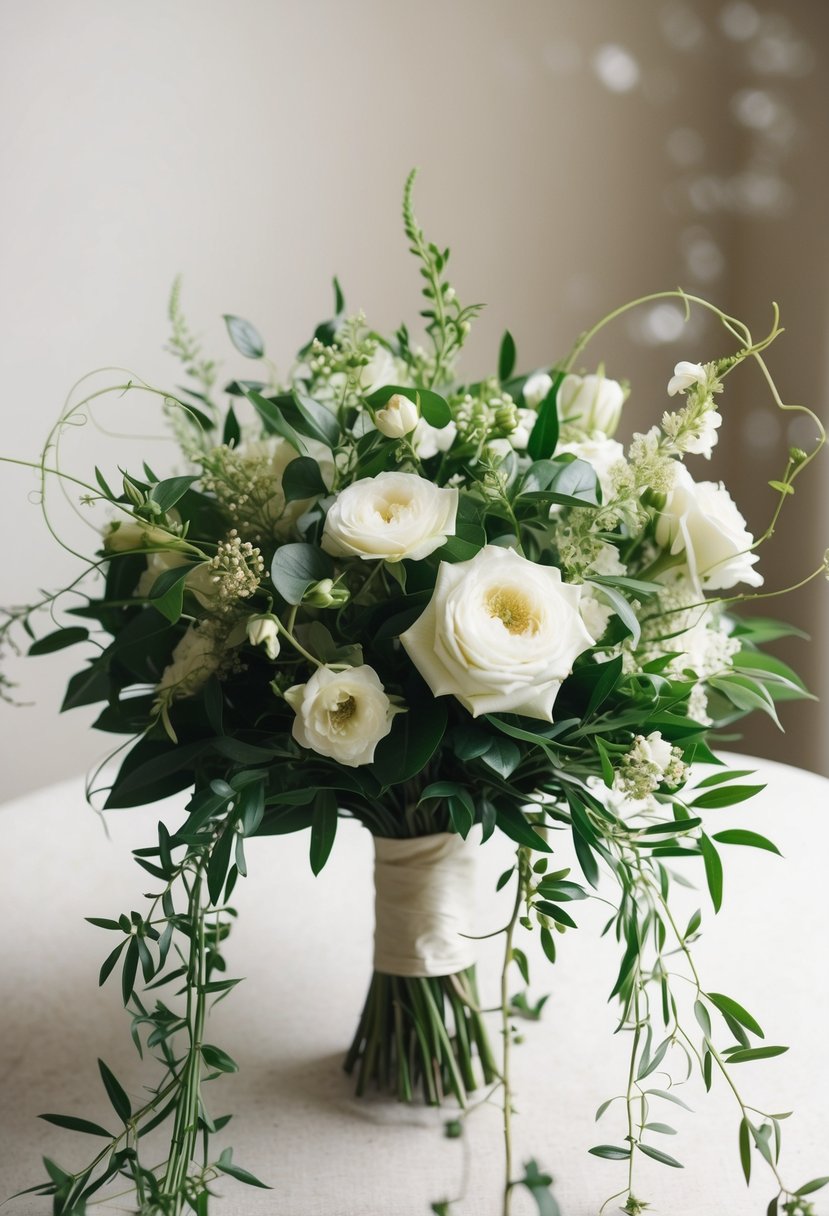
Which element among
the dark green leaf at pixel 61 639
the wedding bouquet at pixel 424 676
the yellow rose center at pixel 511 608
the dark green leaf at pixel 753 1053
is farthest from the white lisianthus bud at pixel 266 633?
the dark green leaf at pixel 753 1053

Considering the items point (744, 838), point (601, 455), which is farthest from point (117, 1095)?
point (601, 455)

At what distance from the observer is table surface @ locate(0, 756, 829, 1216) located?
69cm

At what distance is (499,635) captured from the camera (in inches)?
23.4

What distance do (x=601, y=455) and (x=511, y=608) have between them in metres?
0.19

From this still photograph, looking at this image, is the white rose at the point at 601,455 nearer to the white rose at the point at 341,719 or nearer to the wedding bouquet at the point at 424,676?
the wedding bouquet at the point at 424,676

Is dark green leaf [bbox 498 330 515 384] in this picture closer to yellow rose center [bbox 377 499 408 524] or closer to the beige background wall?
yellow rose center [bbox 377 499 408 524]

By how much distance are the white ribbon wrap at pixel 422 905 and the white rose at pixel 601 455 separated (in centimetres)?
27

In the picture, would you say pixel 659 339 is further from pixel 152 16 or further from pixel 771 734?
pixel 152 16

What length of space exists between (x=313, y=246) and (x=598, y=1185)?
5.77 ft

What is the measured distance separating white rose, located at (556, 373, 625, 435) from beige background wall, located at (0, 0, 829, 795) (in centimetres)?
111

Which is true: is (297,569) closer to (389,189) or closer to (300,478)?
(300,478)

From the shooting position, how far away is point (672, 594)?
2.40 ft

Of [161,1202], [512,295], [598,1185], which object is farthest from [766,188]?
[161,1202]

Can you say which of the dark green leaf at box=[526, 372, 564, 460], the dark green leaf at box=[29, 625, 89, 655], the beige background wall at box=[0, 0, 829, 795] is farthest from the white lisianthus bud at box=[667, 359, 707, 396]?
the beige background wall at box=[0, 0, 829, 795]
